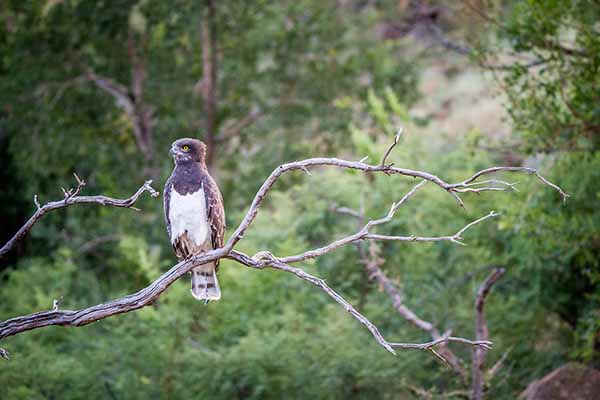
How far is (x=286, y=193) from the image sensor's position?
13.3 meters

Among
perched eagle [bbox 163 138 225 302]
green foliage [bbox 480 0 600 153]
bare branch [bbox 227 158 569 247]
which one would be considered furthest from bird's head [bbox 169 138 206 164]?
green foliage [bbox 480 0 600 153]

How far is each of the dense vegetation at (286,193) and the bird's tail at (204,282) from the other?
190cm

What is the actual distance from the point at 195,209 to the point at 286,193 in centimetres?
731

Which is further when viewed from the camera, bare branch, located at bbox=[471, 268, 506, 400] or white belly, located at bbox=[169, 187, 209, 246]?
bare branch, located at bbox=[471, 268, 506, 400]

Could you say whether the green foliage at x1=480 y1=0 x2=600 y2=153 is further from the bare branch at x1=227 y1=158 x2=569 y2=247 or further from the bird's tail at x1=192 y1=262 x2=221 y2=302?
the bare branch at x1=227 y1=158 x2=569 y2=247

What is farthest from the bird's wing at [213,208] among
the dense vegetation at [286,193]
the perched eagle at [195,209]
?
the dense vegetation at [286,193]

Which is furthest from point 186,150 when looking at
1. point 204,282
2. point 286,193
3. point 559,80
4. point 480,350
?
point 286,193

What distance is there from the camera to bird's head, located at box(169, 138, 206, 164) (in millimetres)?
6059

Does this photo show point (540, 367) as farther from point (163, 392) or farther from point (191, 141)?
point (191, 141)

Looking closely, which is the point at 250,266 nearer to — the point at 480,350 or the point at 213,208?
the point at 213,208

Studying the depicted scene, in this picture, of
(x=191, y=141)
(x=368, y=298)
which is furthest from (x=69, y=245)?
(x=191, y=141)

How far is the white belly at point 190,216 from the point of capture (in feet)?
19.8

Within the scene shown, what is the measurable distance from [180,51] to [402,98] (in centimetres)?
406

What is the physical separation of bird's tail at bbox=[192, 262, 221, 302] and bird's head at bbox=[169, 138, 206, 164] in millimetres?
754
